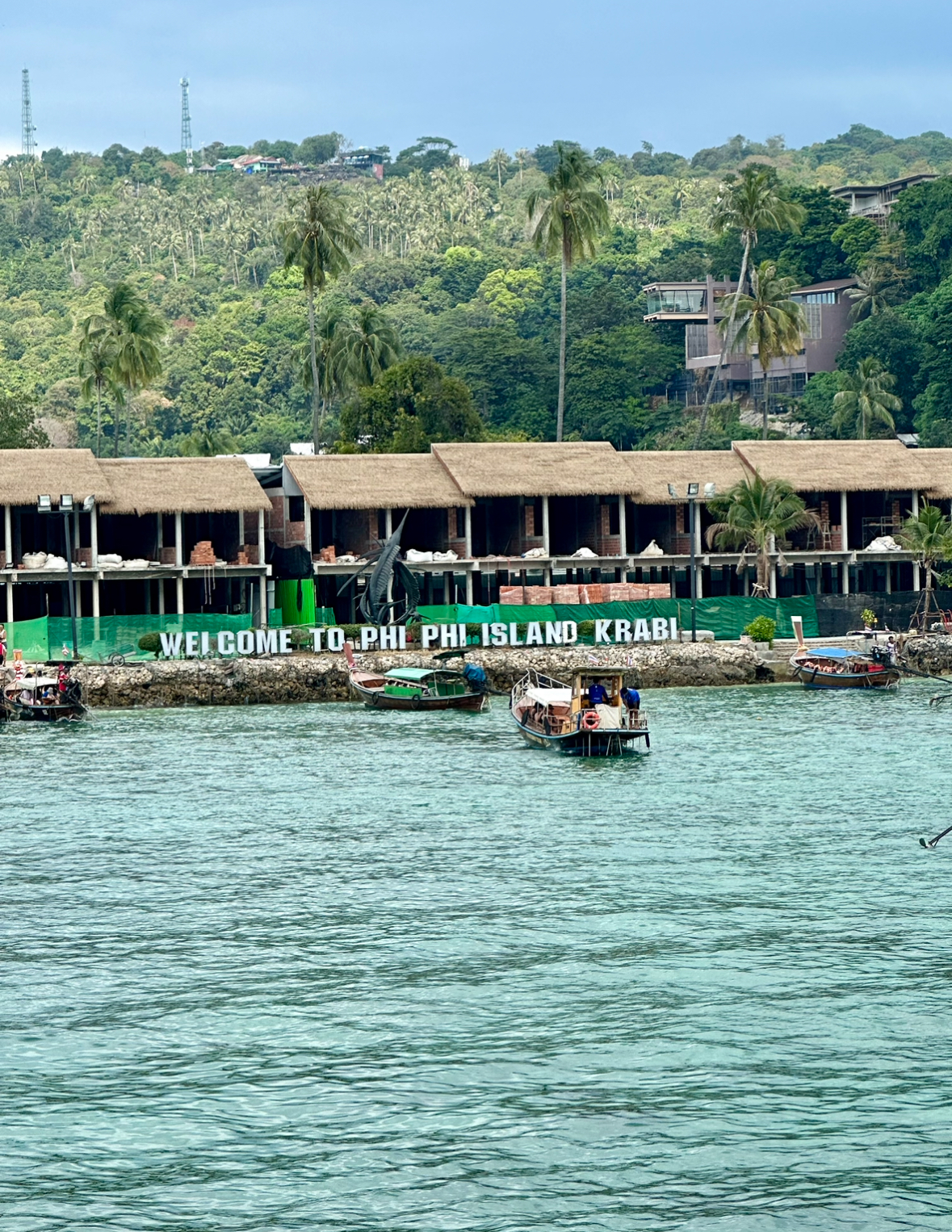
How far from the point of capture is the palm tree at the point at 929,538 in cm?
8306

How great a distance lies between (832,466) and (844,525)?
9.52ft

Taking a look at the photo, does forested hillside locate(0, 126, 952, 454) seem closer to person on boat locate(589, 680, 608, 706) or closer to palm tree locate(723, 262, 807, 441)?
Result: palm tree locate(723, 262, 807, 441)

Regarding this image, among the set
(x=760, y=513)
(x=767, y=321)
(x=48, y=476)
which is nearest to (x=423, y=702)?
(x=48, y=476)

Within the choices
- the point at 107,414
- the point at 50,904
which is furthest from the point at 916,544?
the point at 107,414

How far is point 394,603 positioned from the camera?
75125 mm

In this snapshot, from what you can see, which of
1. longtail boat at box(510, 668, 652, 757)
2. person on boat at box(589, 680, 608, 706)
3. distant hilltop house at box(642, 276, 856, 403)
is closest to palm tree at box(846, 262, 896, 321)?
distant hilltop house at box(642, 276, 856, 403)

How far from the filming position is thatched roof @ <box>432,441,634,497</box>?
81.1m

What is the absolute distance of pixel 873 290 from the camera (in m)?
144

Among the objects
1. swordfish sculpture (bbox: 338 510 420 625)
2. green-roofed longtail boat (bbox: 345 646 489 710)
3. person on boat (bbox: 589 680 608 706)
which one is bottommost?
green-roofed longtail boat (bbox: 345 646 489 710)

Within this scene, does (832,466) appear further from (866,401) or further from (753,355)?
(753,355)

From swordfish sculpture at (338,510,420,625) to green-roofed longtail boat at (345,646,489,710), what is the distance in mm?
7215

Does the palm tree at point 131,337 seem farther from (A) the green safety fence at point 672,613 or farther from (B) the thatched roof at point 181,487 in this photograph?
(A) the green safety fence at point 672,613

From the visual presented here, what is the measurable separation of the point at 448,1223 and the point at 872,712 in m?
47.6

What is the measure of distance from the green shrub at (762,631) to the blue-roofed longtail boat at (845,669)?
3395 mm
